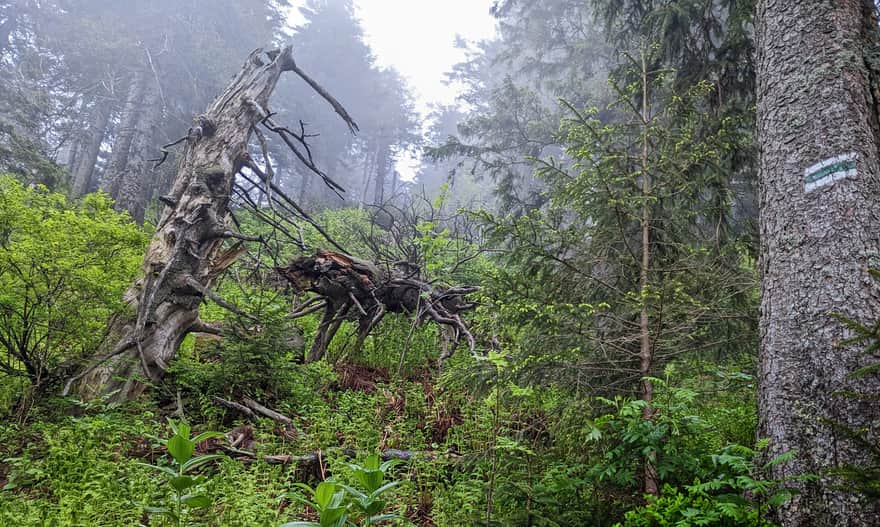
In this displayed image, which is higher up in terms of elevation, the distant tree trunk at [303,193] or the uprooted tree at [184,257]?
the distant tree trunk at [303,193]

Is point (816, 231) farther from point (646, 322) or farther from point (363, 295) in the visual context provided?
point (363, 295)

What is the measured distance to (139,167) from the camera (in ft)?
48.4

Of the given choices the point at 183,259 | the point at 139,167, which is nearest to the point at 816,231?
the point at 183,259

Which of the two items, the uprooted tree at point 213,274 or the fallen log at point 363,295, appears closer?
the uprooted tree at point 213,274

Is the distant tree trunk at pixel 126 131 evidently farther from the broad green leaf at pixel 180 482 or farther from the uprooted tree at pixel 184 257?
the broad green leaf at pixel 180 482

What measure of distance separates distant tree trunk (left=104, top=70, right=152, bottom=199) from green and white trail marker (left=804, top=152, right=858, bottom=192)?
1864cm

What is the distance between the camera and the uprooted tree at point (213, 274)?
444 centimetres

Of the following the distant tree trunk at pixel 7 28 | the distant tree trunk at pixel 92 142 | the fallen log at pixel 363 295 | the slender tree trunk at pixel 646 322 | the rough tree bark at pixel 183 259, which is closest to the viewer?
the slender tree trunk at pixel 646 322

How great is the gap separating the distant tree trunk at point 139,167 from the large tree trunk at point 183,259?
10.4 metres

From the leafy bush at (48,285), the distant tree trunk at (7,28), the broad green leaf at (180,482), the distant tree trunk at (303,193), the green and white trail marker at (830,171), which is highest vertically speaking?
the distant tree trunk at (7,28)

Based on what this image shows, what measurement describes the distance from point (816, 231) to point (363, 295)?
4.35m

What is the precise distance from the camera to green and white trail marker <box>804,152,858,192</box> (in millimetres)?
2600

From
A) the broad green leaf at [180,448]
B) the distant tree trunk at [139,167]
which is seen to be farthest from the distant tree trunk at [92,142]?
the broad green leaf at [180,448]

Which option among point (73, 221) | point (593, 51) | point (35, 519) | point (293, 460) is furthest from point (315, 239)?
point (593, 51)
